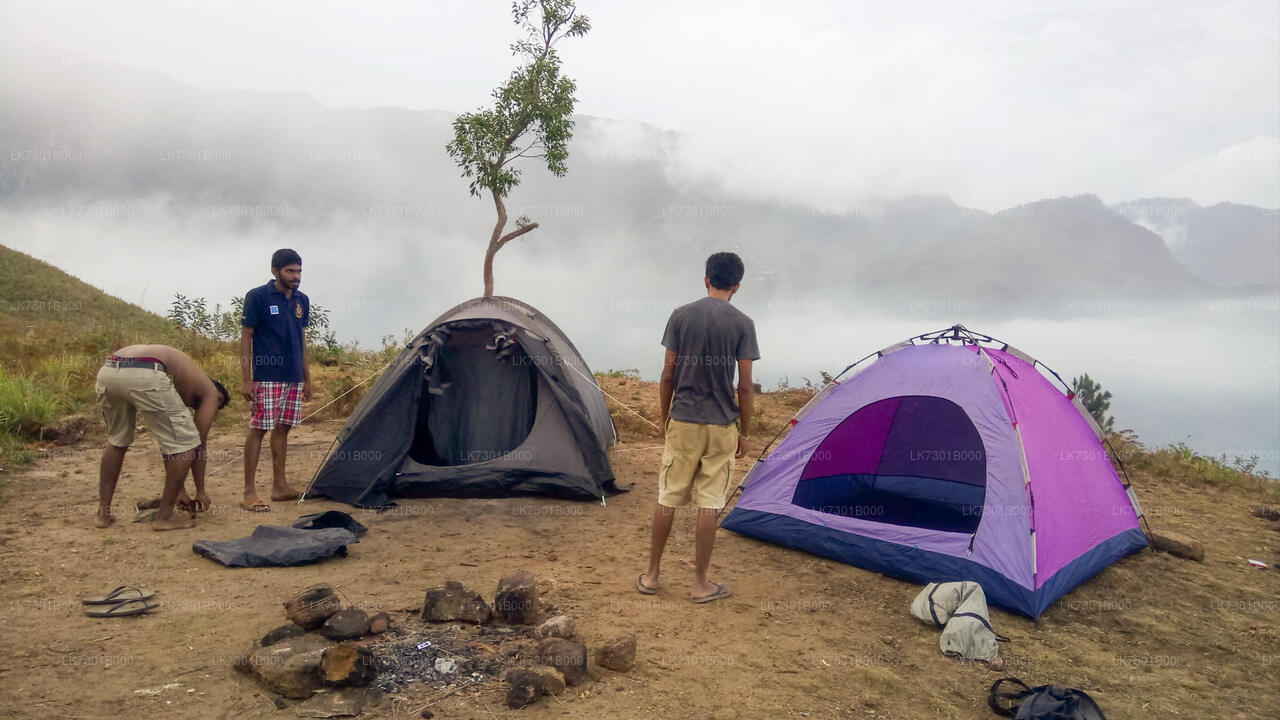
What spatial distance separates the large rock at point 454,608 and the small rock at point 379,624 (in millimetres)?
215

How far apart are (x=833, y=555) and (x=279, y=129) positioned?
421 feet

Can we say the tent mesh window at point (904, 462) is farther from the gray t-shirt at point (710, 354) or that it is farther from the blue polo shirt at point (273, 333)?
the blue polo shirt at point (273, 333)

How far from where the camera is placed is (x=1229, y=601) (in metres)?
5.24

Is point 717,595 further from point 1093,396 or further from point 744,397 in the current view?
point 1093,396

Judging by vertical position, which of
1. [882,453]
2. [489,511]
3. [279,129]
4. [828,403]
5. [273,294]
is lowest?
[489,511]

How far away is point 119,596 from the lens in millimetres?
4211

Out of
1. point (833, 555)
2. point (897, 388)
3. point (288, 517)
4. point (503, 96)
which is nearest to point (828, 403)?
point (897, 388)

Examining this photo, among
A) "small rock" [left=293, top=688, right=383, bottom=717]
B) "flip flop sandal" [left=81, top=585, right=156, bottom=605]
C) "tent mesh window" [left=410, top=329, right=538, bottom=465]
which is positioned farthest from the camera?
"tent mesh window" [left=410, top=329, right=538, bottom=465]

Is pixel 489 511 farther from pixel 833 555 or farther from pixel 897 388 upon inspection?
pixel 897 388

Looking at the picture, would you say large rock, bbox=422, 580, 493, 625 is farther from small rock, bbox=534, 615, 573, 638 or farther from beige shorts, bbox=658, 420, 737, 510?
beige shorts, bbox=658, 420, 737, 510

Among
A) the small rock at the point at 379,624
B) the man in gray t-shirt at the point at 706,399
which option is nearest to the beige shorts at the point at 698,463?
the man in gray t-shirt at the point at 706,399

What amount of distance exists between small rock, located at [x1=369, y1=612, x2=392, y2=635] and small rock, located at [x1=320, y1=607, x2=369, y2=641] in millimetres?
35

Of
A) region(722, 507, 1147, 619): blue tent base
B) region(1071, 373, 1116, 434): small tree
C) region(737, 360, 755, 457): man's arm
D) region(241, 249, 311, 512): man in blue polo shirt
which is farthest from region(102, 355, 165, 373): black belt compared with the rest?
region(1071, 373, 1116, 434): small tree

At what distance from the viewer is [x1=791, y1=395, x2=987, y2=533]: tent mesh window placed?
6.73 metres
